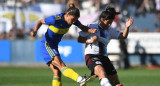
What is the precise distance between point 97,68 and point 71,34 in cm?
1696

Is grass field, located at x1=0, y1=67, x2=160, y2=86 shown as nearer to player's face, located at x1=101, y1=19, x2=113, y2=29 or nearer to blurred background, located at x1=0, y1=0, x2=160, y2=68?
player's face, located at x1=101, y1=19, x2=113, y2=29

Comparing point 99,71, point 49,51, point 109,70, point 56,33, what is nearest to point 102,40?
point 109,70

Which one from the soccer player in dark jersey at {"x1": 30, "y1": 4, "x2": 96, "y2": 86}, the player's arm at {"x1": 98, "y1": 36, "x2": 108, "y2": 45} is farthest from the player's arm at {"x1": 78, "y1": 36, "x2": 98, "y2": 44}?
the player's arm at {"x1": 98, "y1": 36, "x2": 108, "y2": 45}

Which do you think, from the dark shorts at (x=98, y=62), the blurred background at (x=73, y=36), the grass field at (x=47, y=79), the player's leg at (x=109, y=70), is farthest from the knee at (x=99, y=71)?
the blurred background at (x=73, y=36)

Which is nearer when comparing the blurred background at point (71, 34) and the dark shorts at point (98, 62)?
the dark shorts at point (98, 62)

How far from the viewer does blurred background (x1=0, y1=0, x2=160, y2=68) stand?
24859 millimetres

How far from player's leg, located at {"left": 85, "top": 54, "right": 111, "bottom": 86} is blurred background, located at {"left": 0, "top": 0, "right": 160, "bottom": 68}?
15.4m

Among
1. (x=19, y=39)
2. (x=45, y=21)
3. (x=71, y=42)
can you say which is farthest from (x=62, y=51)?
(x=45, y=21)

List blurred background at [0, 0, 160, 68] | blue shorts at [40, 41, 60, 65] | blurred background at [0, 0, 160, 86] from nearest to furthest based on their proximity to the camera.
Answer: blue shorts at [40, 41, 60, 65] < blurred background at [0, 0, 160, 86] < blurred background at [0, 0, 160, 68]

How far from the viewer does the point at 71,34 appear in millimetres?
25672

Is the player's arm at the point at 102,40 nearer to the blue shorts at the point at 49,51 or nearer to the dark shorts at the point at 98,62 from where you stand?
the dark shorts at the point at 98,62

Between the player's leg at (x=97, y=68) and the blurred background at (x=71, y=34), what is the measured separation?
15.4 metres

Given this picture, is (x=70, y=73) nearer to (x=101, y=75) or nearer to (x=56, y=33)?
(x=101, y=75)

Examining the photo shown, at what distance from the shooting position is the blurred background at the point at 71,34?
2486cm
